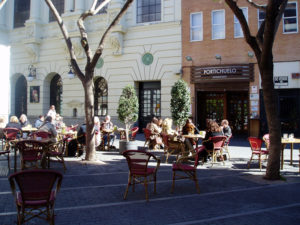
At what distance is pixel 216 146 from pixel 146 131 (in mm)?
3583

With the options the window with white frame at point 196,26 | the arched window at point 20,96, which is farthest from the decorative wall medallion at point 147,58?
the arched window at point 20,96

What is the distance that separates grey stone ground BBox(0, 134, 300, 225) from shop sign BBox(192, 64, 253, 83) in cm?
922

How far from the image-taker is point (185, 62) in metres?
17.9

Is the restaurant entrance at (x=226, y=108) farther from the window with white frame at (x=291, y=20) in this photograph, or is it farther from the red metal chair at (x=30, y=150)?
the red metal chair at (x=30, y=150)

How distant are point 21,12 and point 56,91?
7.21 meters

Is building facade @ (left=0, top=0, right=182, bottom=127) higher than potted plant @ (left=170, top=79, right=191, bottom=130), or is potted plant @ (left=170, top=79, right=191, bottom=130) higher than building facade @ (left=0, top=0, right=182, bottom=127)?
building facade @ (left=0, top=0, right=182, bottom=127)

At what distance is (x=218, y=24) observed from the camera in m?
17.6

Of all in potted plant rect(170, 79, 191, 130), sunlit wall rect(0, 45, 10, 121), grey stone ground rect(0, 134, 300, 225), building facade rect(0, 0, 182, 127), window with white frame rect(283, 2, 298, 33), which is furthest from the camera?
sunlit wall rect(0, 45, 10, 121)

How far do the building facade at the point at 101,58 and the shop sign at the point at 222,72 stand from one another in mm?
1285

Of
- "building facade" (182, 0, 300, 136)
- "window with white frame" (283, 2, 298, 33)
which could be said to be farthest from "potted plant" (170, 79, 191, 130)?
"window with white frame" (283, 2, 298, 33)

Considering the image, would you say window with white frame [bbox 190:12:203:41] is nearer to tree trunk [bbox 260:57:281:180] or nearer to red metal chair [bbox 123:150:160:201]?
tree trunk [bbox 260:57:281:180]

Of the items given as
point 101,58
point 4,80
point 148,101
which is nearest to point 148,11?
point 101,58

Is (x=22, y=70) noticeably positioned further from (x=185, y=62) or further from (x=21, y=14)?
(x=185, y=62)

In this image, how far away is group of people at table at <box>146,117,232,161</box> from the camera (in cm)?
909
